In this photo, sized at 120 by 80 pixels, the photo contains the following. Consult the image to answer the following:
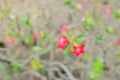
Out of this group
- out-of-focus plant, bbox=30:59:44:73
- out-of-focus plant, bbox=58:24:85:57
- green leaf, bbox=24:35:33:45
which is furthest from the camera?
green leaf, bbox=24:35:33:45

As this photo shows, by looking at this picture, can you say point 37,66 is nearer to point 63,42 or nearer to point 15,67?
point 15,67

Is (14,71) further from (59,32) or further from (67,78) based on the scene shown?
(59,32)

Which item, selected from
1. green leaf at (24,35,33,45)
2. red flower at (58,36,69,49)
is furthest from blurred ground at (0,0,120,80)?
red flower at (58,36,69,49)

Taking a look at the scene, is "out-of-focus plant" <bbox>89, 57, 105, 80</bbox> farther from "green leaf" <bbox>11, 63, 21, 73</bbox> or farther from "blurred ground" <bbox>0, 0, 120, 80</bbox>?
"green leaf" <bbox>11, 63, 21, 73</bbox>

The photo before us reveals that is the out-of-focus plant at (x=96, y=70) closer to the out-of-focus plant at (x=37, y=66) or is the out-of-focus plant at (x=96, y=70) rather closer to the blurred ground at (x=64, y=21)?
the blurred ground at (x=64, y=21)

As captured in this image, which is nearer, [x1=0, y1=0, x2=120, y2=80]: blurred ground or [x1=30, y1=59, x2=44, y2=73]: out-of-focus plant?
[x1=30, y1=59, x2=44, y2=73]: out-of-focus plant

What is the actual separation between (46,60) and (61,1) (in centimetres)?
91

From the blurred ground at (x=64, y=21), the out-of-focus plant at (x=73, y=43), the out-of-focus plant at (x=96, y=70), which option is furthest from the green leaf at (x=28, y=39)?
the out-of-focus plant at (x=96, y=70)

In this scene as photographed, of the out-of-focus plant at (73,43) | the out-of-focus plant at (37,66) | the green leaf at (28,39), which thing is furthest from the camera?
the green leaf at (28,39)

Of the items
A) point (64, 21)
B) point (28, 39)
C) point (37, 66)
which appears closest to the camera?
point (37, 66)

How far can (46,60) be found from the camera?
8.98ft

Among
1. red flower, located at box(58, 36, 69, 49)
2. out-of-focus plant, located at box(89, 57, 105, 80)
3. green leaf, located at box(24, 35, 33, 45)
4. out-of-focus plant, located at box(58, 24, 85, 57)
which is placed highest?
A: green leaf, located at box(24, 35, 33, 45)

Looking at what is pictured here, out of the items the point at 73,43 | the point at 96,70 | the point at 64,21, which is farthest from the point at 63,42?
the point at 64,21

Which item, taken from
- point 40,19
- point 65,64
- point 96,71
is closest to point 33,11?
point 40,19
